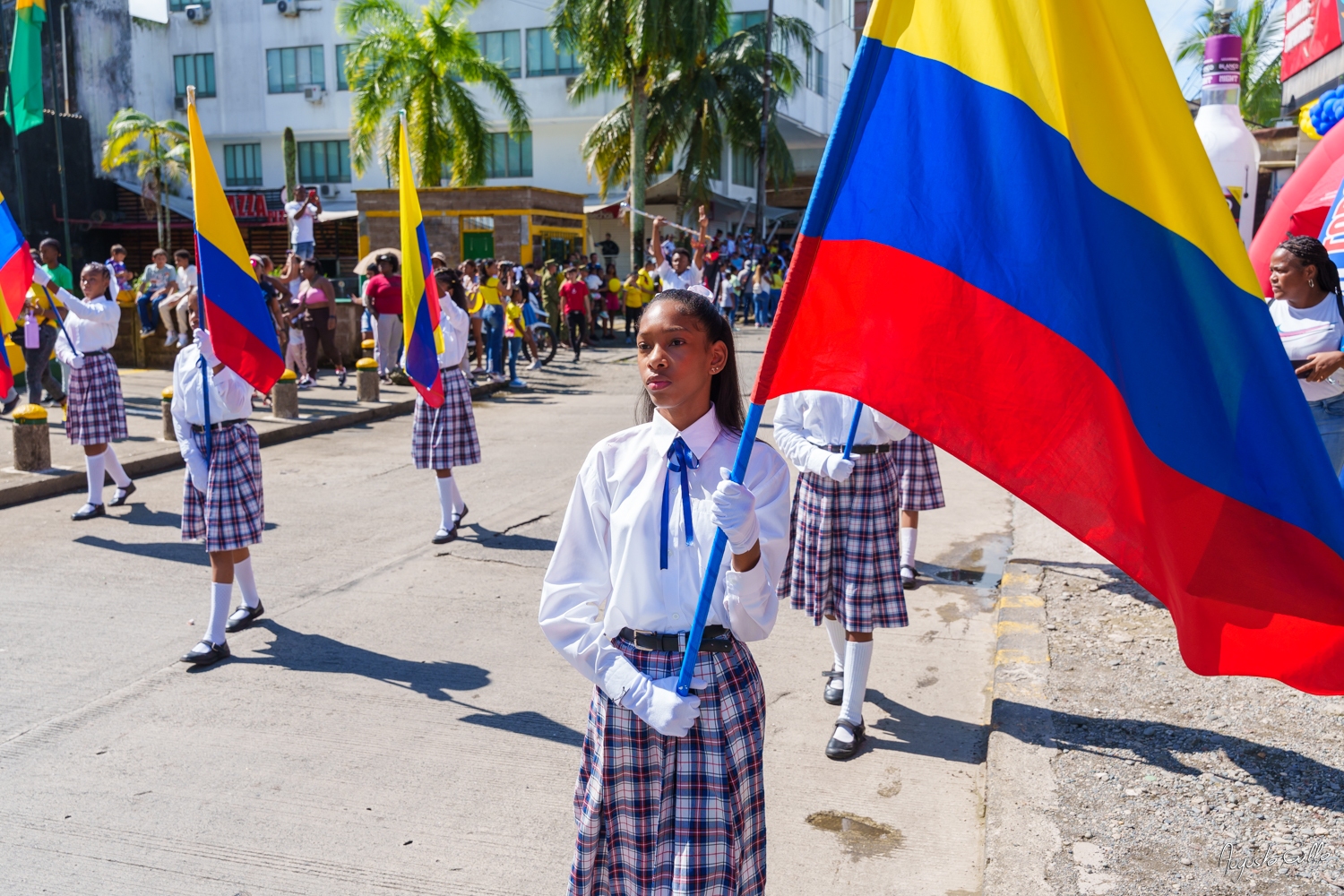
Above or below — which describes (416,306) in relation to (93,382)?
above

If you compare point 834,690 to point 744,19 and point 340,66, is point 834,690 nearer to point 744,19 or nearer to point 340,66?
point 744,19

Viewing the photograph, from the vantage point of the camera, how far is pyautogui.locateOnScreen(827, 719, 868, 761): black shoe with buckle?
174 inches

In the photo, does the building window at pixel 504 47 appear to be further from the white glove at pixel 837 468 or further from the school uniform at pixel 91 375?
the white glove at pixel 837 468

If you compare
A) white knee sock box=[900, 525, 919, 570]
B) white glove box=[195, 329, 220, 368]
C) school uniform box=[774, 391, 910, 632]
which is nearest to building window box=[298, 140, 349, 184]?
white glove box=[195, 329, 220, 368]

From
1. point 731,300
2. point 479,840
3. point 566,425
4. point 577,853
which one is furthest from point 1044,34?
point 731,300

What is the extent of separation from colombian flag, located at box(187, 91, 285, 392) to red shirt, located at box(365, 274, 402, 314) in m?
8.66

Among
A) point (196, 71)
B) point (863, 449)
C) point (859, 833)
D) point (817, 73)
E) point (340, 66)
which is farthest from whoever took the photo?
point (817, 73)

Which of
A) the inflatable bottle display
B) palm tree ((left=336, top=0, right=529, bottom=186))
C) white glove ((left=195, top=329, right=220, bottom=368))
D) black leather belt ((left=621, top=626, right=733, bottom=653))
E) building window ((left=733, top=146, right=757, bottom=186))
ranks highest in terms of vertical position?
palm tree ((left=336, top=0, right=529, bottom=186))

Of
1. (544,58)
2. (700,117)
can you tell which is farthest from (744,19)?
(700,117)

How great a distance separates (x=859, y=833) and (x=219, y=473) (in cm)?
375

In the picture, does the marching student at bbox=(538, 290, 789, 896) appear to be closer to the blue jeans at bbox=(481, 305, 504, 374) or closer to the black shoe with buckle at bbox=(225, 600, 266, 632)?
the black shoe with buckle at bbox=(225, 600, 266, 632)

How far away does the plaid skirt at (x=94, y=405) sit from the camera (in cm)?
862

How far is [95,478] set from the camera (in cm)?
862

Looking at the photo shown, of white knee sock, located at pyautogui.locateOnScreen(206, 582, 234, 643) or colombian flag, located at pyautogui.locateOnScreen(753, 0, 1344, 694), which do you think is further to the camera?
white knee sock, located at pyautogui.locateOnScreen(206, 582, 234, 643)
